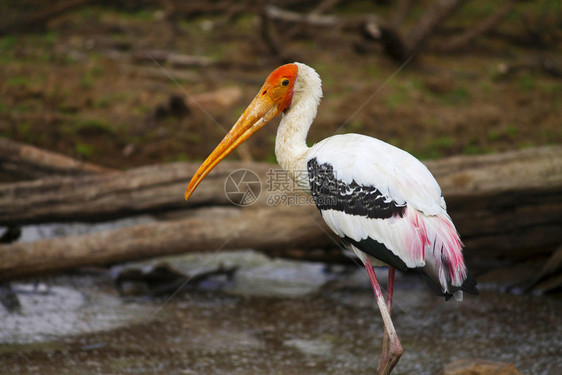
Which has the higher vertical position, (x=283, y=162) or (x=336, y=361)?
(x=283, y=162)

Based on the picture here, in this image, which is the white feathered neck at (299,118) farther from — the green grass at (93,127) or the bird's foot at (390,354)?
the green grass at (93,127)

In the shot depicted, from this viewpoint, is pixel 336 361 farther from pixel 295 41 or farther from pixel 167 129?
pixel 295 41

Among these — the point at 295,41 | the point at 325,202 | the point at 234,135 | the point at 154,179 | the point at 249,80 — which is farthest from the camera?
the point at 295,41

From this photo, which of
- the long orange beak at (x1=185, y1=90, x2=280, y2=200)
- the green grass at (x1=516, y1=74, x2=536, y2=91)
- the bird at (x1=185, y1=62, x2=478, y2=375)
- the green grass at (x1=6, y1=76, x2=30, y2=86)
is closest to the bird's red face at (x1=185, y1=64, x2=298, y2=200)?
the long orange beak at (x1=185, y1=90, x2=280, y2=200)

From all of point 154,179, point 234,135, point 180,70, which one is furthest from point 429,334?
point 180,70

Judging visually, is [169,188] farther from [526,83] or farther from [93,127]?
[526,83]

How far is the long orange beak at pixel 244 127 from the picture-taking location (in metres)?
4.16

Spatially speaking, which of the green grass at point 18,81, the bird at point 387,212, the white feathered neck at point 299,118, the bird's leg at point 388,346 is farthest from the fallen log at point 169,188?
the green grass at point 18,81

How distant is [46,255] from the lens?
5.11 metres

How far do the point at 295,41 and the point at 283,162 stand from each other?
6.83 meters

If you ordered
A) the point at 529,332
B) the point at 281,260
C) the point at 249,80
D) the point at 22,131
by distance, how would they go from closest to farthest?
the point at 529,332 → the point at 281,260 → the point at 22,131 → the point at 249,80
